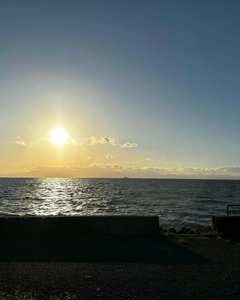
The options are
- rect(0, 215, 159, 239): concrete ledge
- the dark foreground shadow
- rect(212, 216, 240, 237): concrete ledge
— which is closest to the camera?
the dark foreground shadow

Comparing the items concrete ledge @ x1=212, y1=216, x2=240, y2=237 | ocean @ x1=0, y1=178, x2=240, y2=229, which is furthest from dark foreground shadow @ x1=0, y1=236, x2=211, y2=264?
ocean @ x1=0, y1=178, x2=240, y2=229

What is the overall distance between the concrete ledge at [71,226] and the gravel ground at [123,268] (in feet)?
2.52

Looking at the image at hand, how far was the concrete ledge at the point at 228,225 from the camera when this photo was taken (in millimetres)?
11805

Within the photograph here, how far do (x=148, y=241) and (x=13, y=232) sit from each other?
15.7 ft

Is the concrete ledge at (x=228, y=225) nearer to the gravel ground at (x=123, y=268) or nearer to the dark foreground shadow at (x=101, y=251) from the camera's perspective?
the gravel ground at (x=123, y=268)

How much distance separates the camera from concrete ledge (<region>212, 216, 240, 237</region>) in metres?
11.8

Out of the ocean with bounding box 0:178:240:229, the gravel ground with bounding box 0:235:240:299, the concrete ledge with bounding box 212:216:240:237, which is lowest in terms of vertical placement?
the ocean with bounding box 0:178:240:229

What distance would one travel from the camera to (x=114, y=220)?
11.8 m

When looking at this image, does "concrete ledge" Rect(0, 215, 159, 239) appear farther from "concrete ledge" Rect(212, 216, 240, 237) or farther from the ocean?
the ocean

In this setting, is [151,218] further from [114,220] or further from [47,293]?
[47,293]

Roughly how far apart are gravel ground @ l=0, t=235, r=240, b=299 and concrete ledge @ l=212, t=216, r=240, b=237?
3.82 feet

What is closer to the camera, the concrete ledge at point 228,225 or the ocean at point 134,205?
the concrete ledge at point 228,225

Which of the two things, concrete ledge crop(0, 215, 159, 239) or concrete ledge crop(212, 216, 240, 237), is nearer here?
concrete ledge crop(0, 215, 159, 239)

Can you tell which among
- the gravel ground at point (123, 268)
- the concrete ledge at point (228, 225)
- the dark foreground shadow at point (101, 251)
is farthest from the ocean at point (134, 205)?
the gravel ground at point (123, 268)
